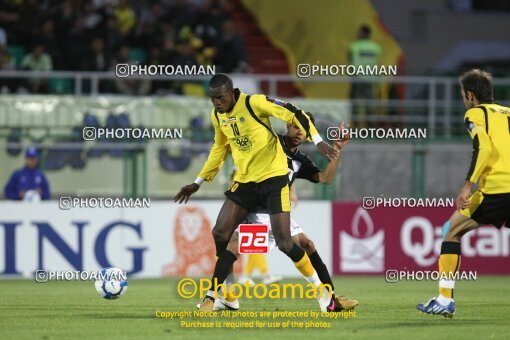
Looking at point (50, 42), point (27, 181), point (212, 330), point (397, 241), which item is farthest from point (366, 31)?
point (212, 330)

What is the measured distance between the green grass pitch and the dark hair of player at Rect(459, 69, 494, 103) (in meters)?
2.30

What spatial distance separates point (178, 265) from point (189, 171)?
2146 mm

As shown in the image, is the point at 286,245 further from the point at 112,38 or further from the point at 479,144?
the point at 112,38

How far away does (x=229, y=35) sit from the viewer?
24.9 meters

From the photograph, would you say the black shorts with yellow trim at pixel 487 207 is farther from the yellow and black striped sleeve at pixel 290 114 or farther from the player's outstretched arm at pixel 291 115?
the yellow and black striped sleeve at pixel 290 114

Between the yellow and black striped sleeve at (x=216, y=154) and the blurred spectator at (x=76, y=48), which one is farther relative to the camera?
the blurred spectator at (x=76, y=48)

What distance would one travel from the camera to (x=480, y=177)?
1206 cm

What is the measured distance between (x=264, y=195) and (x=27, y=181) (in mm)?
8820

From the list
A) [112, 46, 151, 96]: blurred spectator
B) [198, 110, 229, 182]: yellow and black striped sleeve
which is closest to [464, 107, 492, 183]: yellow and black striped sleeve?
[198, 110, 229, 182]: yellow and black striped sleeve

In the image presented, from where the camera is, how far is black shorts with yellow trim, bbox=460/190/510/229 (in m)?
11.9

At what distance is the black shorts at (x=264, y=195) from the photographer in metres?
12.2

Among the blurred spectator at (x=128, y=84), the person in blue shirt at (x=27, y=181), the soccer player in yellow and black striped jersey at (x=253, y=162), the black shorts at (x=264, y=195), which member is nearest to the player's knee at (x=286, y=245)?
the soccer player in yellow and black striped jersey at (x=253, y=162)

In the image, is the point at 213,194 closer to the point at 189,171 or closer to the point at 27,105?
the point at 189,171

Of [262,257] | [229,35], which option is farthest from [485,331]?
[229,35]
